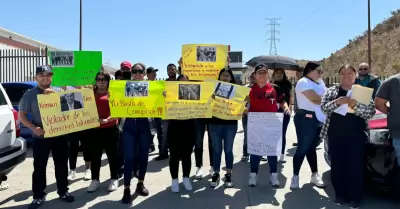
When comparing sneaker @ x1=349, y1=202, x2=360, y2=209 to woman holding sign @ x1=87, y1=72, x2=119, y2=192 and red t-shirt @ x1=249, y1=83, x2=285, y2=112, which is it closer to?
red t-shirt @ x1=249, y1=83, x2=285, y2=112

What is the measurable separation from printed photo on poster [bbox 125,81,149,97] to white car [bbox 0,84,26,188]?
1544mm

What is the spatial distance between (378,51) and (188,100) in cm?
4080

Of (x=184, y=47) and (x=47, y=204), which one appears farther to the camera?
(x=184, y=47)

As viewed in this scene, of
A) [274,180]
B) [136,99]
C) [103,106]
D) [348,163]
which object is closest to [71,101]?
[103,106]

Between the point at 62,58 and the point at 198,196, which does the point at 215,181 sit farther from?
the point at 62,58

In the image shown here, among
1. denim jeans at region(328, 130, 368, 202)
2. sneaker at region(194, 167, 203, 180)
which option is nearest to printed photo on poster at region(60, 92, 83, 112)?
sneaker at region(194, 167, 203, 180)

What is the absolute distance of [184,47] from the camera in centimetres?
573

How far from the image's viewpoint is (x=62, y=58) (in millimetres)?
5996

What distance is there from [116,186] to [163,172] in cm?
119

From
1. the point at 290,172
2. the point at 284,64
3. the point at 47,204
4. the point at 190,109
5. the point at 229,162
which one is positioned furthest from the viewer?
the point at 284,64

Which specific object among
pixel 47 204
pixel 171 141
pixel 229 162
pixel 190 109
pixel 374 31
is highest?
pixel 374 31

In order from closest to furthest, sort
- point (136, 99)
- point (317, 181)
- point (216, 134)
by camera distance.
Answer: point (136, 99) → point (216, 134) → point (317, 181)

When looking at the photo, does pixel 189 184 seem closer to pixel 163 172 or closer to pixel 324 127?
pixel 163 172

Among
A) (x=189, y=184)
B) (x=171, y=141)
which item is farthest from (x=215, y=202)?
(x=171, y=141)
